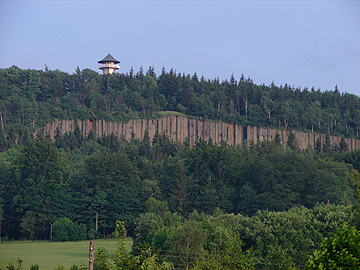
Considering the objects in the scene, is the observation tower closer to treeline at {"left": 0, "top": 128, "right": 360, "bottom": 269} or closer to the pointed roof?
the pointed roof

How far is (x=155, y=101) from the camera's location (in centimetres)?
14288

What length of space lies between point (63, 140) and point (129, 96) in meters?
24.3

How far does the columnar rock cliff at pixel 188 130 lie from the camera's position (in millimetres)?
131125

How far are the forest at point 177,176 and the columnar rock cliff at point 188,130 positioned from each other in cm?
249

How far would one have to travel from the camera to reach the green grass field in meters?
59.4

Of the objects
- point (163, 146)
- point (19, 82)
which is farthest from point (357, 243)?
point (19, 82)

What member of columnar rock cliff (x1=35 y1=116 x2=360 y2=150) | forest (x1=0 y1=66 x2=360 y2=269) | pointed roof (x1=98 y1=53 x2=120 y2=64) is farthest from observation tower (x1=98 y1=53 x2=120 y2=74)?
columnar rock cliff (x1=35 y1=116 x2=360 y2=150)

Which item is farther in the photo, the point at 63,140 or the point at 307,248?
the point at 63,140

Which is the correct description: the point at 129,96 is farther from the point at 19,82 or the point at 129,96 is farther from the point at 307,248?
the point at 307,248

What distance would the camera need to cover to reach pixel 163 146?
12044 centimetres

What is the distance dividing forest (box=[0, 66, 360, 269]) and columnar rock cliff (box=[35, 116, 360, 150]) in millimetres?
2493

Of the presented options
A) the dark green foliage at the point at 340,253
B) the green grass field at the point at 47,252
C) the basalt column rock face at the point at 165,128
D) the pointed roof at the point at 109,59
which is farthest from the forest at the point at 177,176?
the pointed roof at the point at 109,59

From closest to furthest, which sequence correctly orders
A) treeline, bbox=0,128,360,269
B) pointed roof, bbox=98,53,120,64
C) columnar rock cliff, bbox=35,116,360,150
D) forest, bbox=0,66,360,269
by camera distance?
forest, bbox=0,66,360,269 < treeline, bbox=0,128,360,269 < columnar rock cliff, bbox=35,116,360,150 < pointed roof, bbox=98,53,120,64

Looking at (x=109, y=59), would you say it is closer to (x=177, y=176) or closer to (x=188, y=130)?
(x=188, y=130)
